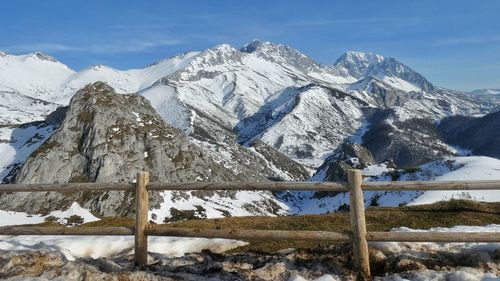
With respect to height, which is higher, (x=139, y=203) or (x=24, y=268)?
(x=139, y=203)

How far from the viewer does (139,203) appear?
12.3m

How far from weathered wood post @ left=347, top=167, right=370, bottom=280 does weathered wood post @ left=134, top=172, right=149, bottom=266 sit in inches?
208

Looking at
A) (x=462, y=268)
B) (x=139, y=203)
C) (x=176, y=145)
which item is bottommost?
(x=462, y=268)

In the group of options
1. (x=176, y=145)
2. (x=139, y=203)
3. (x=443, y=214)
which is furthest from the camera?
(x=176, y=145)

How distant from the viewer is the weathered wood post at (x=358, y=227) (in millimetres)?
11180

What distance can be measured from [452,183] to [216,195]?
179 meters

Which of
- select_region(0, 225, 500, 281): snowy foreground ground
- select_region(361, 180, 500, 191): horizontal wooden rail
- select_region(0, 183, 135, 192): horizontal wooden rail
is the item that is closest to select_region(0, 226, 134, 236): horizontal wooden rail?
select_region(0, 225, 500, 281): snowy foreground ground

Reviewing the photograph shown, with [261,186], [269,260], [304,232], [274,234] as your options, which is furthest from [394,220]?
[261,186]

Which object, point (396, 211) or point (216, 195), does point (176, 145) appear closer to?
point (216, 195)

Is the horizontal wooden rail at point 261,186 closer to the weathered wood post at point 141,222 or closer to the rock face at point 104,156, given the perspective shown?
the weathered wood post at point 141,222

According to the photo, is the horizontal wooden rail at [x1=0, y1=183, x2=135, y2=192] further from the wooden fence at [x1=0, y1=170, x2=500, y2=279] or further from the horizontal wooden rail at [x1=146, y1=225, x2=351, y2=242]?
the horizontal wooden rail at [x1=146, y1=225, x2=351, y2=242]

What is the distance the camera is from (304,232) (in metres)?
11.5

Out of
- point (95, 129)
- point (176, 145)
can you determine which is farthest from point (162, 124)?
point (95, 129)

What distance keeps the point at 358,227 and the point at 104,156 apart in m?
154
